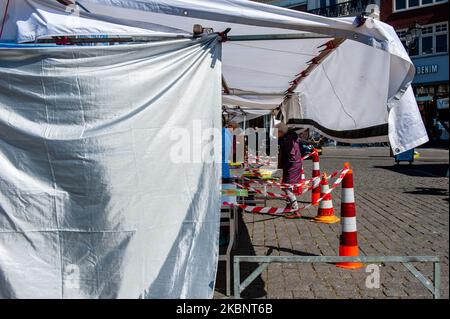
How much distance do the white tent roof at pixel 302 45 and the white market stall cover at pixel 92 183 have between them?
1.14 feet

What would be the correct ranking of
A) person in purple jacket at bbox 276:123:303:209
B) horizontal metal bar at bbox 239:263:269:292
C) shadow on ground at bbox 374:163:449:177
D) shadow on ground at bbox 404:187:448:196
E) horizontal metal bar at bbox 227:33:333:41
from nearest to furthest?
horizontal metal bar at bbox 239:263:269:292 < horizontal metal bar at bbox 227:33:333:41 < person in purple jacket at bbox 276:123:303:209 < shadow on ground at bbox 404:187:448:196 < shadow on ground at bbox 374:163:449:177

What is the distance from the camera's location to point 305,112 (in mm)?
7848

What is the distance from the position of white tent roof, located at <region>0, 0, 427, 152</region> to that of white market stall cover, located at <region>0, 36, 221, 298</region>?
35 cm

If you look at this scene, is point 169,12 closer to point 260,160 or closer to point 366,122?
point 366,122

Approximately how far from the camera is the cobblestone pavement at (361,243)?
4508 millimetres

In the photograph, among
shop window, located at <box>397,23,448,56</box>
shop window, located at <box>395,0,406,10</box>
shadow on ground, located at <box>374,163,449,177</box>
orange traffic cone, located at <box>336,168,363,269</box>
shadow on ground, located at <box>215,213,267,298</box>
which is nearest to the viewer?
shadow on ground, located at <box>215,213,267,298</box>

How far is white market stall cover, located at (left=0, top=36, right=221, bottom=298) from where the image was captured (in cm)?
342

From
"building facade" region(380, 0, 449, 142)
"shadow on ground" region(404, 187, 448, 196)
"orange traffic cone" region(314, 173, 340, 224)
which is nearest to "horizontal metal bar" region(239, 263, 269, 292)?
"orange traffic cone" region(314, 173, 340, 224)

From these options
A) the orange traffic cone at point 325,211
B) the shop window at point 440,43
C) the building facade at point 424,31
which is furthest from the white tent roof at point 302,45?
the shop window at point 440,43

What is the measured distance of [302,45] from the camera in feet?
17.0

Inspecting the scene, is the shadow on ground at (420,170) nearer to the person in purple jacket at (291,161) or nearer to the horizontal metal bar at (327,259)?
the person in purple jacket at (291,161)

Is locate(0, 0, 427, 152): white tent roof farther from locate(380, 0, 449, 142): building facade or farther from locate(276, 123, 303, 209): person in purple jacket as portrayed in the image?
locate(380, 0, 449, 142): building facade

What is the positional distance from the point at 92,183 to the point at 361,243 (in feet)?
14.0
